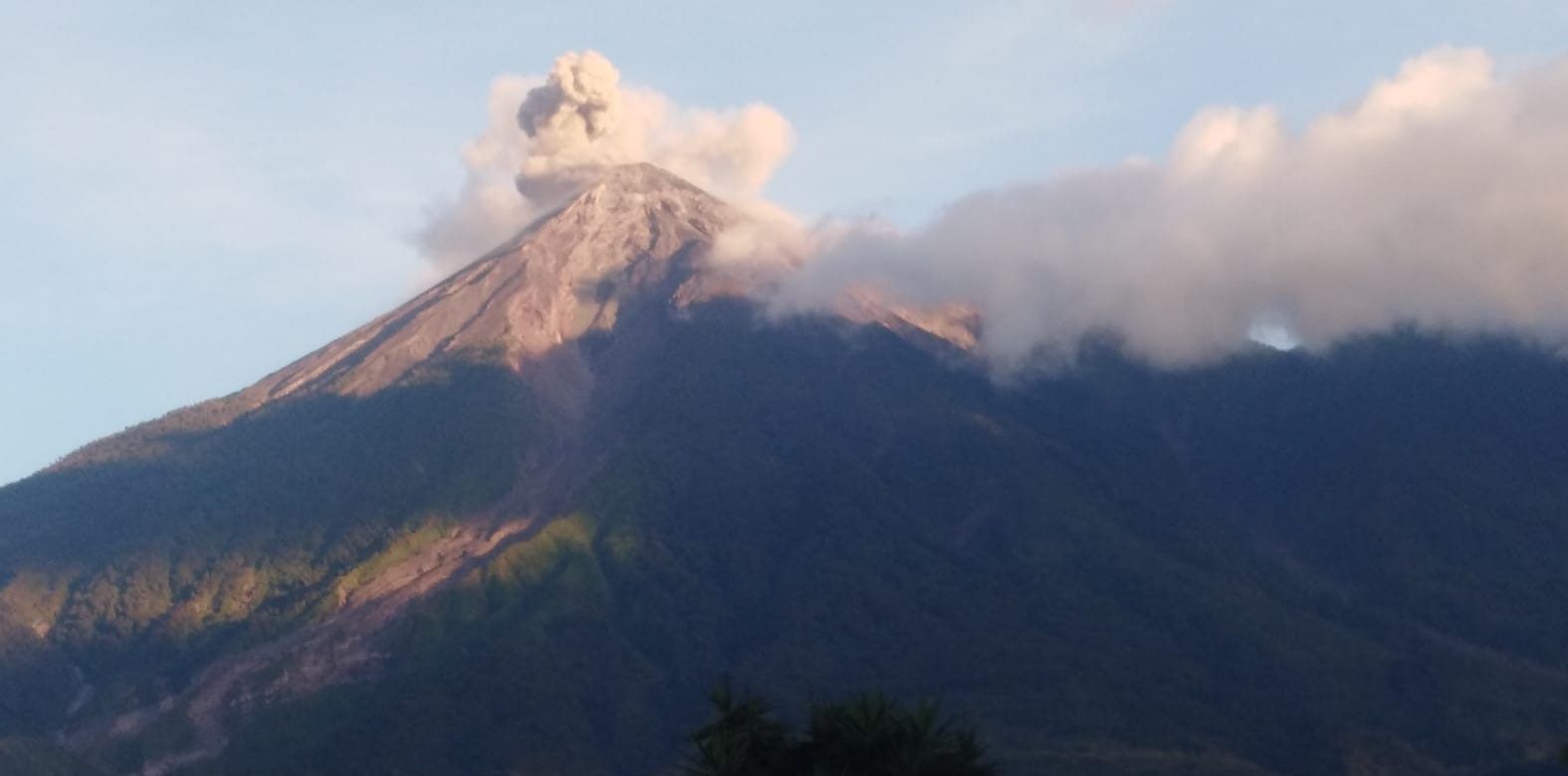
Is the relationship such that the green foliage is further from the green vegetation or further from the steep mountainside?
the steep mountainside

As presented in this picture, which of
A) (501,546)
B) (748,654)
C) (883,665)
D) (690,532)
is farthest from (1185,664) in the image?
(501,546)

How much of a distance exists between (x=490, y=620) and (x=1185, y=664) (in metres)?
50.9

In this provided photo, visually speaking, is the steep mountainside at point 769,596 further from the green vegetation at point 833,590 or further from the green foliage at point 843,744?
the green foliage at point 843,744

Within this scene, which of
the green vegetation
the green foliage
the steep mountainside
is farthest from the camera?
the steep mountainside

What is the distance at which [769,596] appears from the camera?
166750mm

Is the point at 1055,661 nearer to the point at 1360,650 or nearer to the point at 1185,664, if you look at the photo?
the point at 1185,664

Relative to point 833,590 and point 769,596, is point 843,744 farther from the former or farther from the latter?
point 769,596

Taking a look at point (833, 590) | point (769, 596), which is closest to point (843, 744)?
point (833, 590)

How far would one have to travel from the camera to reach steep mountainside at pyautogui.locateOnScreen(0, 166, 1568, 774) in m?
143

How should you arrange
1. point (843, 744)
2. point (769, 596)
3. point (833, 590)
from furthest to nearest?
point (769, 596) < point (833, 590) < point (843, 744)

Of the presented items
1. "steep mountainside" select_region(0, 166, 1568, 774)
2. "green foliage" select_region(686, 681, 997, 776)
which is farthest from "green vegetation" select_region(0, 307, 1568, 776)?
"green foliage" select_region(686, 681, 997, 776)

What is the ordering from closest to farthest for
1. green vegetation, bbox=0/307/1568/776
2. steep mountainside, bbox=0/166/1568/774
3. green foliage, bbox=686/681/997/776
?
green foliage, bbox=686/681/997/776, green vegetation, bbox=0/307/1568/776, steep mountainside, bbox=0/166/1568/774

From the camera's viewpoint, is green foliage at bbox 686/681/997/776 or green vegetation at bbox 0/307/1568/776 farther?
green vegetation at bbox 0/307/1568/776

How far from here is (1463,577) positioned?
174625 mm
